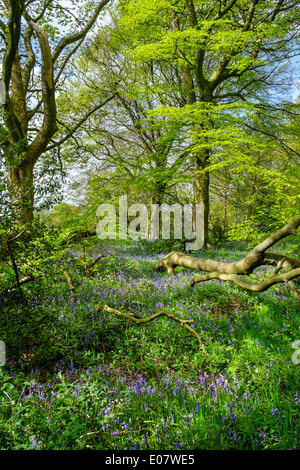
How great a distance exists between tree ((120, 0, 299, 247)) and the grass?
17.9ft

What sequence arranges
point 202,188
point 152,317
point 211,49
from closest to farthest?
1. point 152,317
2. point 211,49
3. point 202,188

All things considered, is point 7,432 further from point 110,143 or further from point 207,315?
point 110,143

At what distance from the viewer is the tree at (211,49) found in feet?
24.8

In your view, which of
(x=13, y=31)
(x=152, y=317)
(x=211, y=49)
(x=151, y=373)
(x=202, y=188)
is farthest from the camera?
(x=202, y=188)

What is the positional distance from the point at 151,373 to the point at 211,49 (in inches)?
388

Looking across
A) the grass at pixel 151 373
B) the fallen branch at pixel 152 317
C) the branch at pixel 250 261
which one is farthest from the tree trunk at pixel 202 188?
the fallen branch at pixel 152 317

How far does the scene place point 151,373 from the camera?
3025mm

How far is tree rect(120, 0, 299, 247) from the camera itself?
24.8 ft

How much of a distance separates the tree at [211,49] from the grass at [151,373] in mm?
5468

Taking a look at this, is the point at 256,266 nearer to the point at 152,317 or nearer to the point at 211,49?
the point at 152,317

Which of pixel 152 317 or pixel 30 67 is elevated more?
pixel 30 67

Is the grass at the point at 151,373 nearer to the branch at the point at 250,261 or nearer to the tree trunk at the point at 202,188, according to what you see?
the branch at the point at 250,261

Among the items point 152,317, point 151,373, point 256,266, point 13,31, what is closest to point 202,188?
point 256,266

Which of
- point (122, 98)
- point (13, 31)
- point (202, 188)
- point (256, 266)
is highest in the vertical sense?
point (122, 98)
